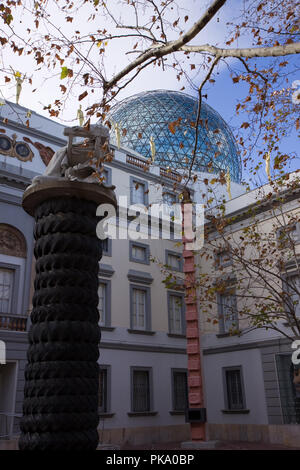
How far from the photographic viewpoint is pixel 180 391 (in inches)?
1013

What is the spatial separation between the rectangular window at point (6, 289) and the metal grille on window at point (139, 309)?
24.0 feet

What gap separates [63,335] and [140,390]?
18445 mm

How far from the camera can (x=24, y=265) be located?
21.1m

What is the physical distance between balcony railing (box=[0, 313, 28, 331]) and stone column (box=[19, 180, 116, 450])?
12.7m

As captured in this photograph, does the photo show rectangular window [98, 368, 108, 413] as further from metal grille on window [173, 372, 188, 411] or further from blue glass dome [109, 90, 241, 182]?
blue glass dome [109, 90, 241, 182]

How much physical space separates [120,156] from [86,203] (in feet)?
66.5

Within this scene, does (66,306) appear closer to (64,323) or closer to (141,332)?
(64,323)

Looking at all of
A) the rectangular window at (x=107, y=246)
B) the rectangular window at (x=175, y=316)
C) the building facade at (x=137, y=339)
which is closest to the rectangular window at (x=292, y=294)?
the building facade at (x=137, y=339)

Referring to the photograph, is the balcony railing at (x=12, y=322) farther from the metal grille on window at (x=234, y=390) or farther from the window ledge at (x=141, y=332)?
the metal grille on window at (x=234, y=390)

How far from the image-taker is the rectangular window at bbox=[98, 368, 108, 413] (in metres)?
21.7

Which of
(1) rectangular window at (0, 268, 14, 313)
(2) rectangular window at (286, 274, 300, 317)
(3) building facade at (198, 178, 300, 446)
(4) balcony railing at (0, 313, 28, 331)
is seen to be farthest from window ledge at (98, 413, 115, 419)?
(2) rectangular window at (286, 274, 300, 317)

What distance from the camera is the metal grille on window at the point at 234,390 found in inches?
949
